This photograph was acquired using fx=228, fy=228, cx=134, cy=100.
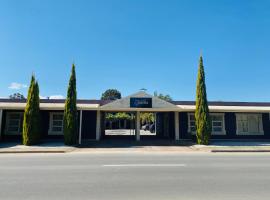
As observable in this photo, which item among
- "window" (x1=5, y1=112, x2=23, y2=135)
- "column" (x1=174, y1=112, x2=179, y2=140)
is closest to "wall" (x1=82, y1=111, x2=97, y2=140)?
"window" (x1=5, y1=112, x2=23, y2=135)

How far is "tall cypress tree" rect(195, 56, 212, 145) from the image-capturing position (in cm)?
1838

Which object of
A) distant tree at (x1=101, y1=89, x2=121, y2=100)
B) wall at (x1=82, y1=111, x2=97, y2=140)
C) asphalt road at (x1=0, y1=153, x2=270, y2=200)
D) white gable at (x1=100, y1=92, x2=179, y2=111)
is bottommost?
asphalt road at (x1=0, y1=153, x2=270, y2=200)

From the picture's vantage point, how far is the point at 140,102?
1950 cm

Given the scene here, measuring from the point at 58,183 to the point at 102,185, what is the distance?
1.31m

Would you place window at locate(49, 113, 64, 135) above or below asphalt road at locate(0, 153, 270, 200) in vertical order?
above

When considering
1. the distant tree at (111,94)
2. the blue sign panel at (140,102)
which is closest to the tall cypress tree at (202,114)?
the blue sign panel at (140,102)

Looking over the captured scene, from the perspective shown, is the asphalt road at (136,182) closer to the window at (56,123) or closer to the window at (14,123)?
the window at (56,123)

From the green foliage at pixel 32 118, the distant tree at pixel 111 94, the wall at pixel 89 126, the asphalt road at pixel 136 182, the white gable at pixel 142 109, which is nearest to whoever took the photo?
the asphalt road at pixel 136 182

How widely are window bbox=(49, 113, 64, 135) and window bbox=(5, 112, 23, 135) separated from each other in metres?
2.81

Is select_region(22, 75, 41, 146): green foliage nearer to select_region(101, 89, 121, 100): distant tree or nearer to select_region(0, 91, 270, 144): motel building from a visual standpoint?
select_region(0, 91, 270, 144): motel building

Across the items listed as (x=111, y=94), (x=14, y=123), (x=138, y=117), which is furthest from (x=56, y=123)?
(x=111, y=94)

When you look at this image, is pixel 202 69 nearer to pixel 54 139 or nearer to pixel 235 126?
pixel 235 126

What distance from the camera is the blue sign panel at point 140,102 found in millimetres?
19406

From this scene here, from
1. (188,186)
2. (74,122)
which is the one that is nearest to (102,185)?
(188,186)
